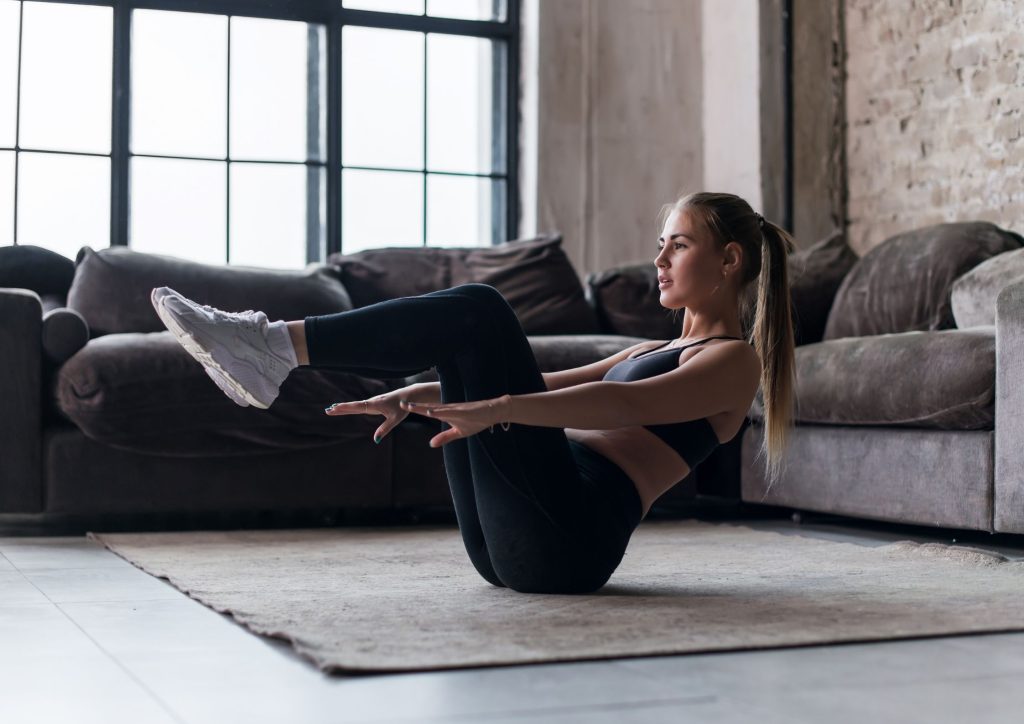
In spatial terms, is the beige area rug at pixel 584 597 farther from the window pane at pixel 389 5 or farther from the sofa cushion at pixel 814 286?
the window pane at pixel 389 5

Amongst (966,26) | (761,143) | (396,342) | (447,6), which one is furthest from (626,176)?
(396,342)

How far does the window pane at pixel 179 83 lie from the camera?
18.1ft

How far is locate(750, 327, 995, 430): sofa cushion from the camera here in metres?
3.24

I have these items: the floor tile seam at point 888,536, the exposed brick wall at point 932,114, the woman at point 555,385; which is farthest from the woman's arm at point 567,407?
the exposed brick wall at point 932,114

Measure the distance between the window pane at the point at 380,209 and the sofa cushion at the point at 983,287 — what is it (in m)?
2.63

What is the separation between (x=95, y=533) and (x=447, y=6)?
3247 millimetres

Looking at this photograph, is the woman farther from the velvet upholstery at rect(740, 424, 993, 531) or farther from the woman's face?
the velvet upholstery at rect(740, 424, 993, 531)

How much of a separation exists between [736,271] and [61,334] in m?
2.17

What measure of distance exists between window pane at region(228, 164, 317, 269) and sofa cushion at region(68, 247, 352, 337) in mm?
Answer: 1033

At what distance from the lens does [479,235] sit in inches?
237

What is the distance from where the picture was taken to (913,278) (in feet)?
14.3

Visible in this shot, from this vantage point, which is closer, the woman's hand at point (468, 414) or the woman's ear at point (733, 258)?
the woman's hand at point (468, 414)

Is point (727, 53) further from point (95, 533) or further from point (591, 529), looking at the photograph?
point (591, 529)

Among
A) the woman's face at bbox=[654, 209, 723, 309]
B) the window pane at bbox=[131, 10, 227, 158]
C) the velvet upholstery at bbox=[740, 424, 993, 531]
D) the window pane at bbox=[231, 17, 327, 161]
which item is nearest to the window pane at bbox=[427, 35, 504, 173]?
the window pane at bbox=[231, 17, 327, 161]
